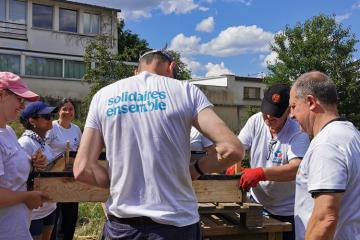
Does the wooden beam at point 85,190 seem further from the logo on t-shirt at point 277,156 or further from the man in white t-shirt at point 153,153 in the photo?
the logo on t-shirt at point 277,156

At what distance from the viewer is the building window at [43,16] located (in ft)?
90.2

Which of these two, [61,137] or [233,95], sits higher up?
[233,95]

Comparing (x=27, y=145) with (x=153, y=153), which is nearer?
(x=153, y=153)

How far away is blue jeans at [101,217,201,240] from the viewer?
91.4 inches

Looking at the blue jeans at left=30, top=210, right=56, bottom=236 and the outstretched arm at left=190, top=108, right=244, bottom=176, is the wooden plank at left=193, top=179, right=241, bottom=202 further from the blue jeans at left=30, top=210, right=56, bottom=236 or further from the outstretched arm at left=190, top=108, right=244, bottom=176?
the blue jeans at left=30, top=210, right=56, bottom=236

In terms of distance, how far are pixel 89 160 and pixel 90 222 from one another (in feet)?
14.0

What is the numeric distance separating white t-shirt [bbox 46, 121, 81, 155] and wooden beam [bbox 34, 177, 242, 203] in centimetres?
260

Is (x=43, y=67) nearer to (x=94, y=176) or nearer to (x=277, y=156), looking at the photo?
(x=277, y=156)

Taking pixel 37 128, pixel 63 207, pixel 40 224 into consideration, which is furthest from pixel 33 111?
pixel 63 207

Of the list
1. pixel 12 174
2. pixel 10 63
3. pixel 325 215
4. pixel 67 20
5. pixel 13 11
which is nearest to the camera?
pixel 325 215

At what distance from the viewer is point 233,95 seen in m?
29.2

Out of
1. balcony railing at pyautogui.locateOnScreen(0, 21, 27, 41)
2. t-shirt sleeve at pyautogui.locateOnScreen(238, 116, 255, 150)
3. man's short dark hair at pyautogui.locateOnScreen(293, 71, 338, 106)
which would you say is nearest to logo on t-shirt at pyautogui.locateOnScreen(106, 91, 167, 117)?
man's short dark hair at pyautogui.locateOnScreen(293, 71, 338, 106)

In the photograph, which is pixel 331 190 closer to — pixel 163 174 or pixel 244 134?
pixel 163 174

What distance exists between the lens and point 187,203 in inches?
94.2
